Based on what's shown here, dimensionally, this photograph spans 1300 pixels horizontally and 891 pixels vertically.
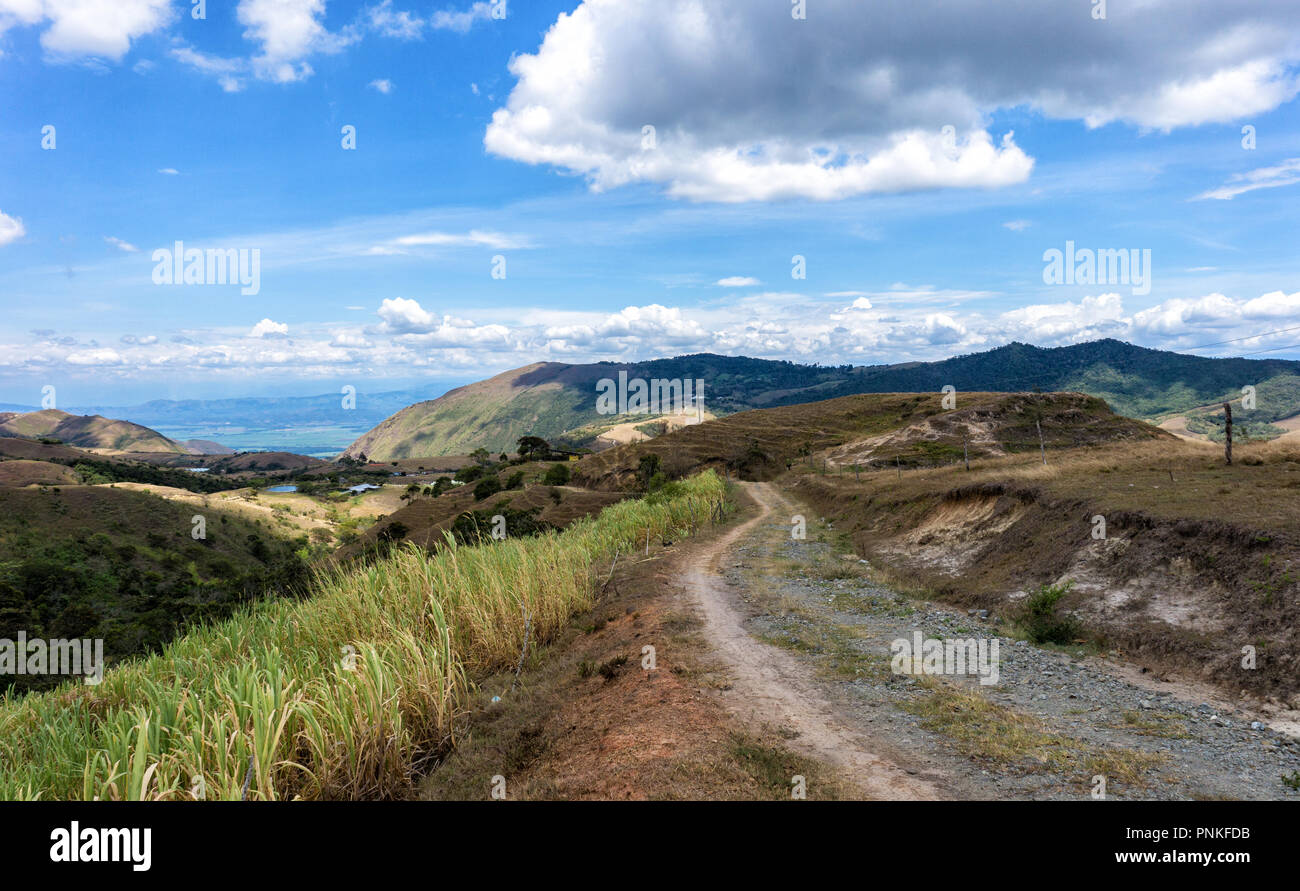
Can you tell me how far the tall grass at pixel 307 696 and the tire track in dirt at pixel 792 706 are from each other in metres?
3.29

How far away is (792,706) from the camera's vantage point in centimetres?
773

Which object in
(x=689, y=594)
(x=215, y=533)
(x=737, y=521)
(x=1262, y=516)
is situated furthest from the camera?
(x=215, y=533)

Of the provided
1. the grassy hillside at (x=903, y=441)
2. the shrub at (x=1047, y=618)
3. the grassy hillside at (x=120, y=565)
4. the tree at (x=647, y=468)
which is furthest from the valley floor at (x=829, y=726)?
the grassy hillside at (x=903, y=441)

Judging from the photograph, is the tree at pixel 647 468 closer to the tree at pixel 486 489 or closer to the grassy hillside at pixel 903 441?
the grassy hillside at pixel 903 441

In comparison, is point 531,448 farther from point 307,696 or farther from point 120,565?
point 307,696

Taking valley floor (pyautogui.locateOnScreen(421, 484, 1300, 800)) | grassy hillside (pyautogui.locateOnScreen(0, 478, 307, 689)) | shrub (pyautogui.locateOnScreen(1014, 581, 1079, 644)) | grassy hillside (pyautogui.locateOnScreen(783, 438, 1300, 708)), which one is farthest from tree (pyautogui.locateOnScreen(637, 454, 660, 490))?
valley floor (pyautogui.locateOnScreen(421, 484, 1300, 800))

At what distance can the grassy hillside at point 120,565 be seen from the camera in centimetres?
2727

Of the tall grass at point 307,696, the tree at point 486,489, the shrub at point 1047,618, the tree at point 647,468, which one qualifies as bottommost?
the tree at point 486,489

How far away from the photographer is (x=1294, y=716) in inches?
288

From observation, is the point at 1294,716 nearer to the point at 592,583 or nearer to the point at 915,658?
the point at 915,658

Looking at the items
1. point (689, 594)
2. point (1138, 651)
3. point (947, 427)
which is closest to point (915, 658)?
point (1138, 651)

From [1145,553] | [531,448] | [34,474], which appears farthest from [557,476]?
[34,474]
